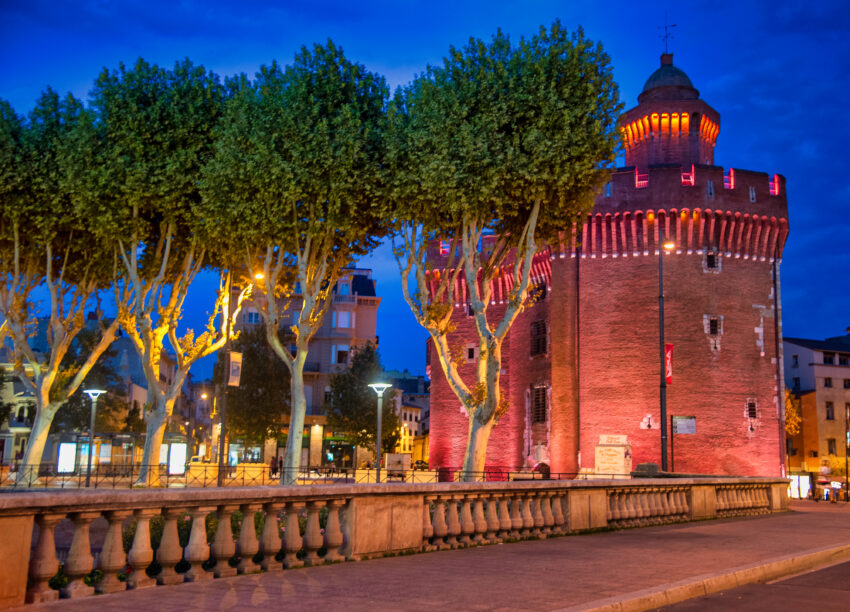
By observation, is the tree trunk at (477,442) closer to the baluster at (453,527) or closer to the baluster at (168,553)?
the baluster at (453,527)

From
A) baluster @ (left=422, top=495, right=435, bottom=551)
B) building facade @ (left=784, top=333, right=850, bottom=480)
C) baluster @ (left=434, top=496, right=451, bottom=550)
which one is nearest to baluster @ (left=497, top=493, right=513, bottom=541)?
baluster @ (left=434, top=496, right=451, bottom=550)

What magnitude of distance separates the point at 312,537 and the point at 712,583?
4.94 m

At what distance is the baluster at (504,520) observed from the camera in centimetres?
1323

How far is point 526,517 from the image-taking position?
13.8 meters

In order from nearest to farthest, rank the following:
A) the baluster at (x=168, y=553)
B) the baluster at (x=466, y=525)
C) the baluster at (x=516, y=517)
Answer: the baluster at (x=168, y=553), the baluster at (x=466, y=525), the baluster at (x=516, y=517)

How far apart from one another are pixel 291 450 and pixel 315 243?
7.33 meters

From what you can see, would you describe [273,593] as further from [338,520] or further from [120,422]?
[120,422]

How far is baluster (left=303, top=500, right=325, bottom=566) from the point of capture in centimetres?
986

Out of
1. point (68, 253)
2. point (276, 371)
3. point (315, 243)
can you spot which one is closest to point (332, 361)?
point (276, 371)

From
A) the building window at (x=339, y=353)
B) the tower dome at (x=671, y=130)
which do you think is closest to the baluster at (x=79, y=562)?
the tower dome at (x=671, y=130)

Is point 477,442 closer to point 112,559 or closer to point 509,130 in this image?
point 509,130

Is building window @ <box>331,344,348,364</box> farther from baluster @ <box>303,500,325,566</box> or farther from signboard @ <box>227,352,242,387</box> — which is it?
baluster @ <box>303,500,325,566</box>

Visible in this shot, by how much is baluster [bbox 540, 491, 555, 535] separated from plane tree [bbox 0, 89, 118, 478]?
21.6m

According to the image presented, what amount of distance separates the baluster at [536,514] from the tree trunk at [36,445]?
76.7ft
